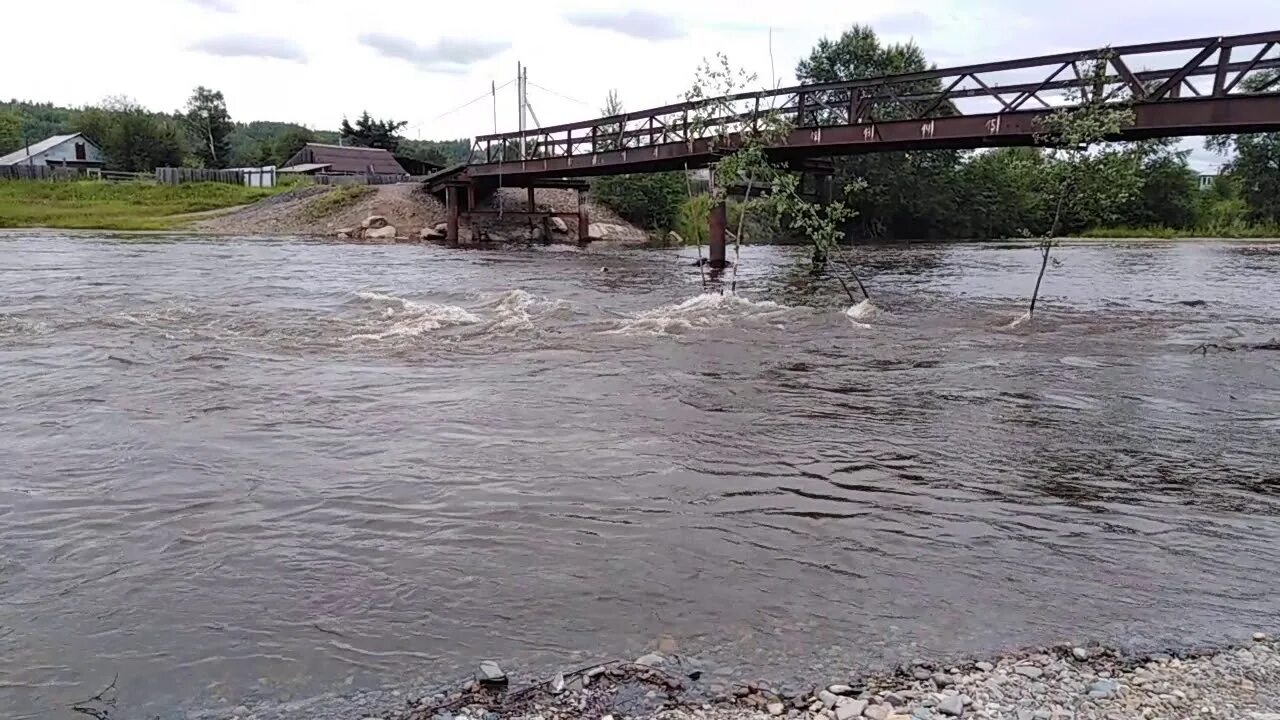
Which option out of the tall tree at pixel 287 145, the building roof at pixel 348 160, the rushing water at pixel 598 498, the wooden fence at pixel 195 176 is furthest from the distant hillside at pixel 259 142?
the rushing water at pixel 598 498

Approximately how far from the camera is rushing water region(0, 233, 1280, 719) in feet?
15.1

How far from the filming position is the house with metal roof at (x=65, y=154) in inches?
3317

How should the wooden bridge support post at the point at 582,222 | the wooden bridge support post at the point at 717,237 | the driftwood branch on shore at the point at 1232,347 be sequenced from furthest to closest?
1. the wooden bridge support post at the point at 582,222
2. the wooden bridge support post at the point at 717,237
3. the driftwood branch on shore at the point at 1232,347

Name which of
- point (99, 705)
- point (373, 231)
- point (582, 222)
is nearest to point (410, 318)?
point (99, 705)

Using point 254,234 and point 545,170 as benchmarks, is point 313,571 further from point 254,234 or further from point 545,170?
point 254,234

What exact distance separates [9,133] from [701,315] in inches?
4067

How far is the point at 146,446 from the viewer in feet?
25.7

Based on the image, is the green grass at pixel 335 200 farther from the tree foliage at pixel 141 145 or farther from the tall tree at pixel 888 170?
the tree foliage at pixel 141 145

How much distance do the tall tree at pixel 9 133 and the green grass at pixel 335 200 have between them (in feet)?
205

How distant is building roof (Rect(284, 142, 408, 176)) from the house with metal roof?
24145mm

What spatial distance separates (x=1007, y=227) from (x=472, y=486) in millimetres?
70726

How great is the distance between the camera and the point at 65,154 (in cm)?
8756

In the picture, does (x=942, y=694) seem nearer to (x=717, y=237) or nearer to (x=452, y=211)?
(x=717, y=237)

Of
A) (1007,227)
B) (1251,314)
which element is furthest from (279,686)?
(1007,227)
